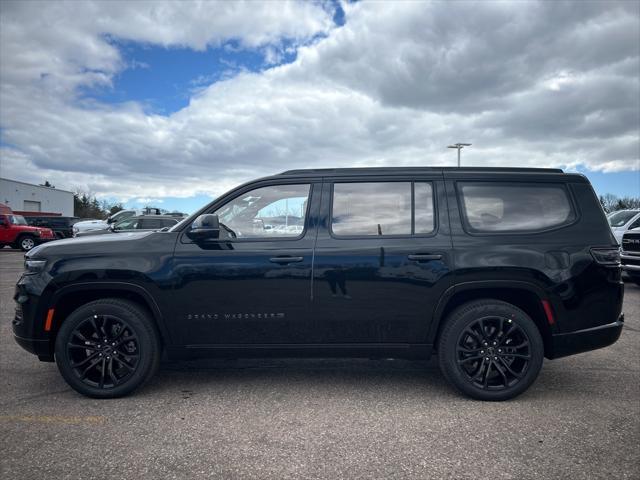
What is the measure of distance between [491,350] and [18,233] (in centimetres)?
2354

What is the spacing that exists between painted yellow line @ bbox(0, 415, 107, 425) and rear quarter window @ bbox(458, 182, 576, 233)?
3.19 m

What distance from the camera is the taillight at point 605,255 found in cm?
382

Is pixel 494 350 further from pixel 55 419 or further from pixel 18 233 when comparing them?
pixel 18 233

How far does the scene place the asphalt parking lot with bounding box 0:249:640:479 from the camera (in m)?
2.76

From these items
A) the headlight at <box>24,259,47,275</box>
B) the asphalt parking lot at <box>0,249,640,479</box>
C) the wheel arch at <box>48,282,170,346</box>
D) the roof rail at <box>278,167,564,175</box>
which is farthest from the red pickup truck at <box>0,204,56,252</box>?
the roof rail at <box>278,167,564,175</box>

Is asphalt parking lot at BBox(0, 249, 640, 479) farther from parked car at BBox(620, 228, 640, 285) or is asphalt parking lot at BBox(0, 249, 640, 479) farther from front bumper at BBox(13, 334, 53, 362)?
parked car at BBox(620, 228, 640, 285)

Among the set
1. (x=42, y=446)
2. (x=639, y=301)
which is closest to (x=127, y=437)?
(x=42, y=446)

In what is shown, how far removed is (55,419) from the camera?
3.43 m

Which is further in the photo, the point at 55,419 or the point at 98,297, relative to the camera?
the point at 98,297

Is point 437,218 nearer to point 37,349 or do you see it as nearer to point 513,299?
point 513,299

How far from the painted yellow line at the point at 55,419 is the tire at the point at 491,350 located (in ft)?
8.70

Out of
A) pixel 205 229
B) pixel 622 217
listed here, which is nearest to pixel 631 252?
pixel 622 217

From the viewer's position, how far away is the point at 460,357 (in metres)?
3.80

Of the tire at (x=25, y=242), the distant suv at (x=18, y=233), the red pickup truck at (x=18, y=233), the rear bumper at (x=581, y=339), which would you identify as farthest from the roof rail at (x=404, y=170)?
the tire at (x=25, y=242)
